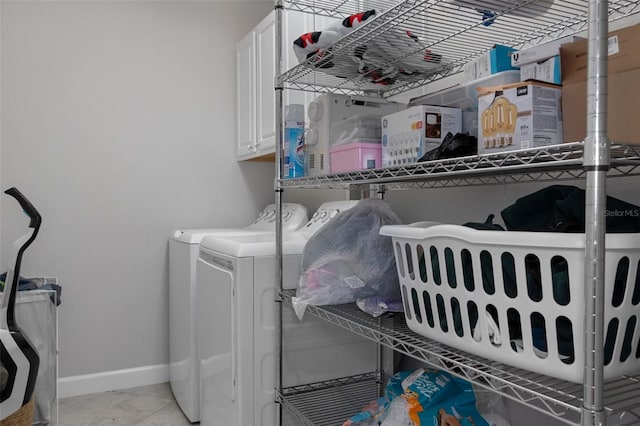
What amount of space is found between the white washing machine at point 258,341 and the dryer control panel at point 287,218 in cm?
60

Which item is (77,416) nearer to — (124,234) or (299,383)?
(124,234)

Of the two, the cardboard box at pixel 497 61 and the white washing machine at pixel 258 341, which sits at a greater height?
the cardboard box at pixel 497 61

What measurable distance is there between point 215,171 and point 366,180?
1.89 m

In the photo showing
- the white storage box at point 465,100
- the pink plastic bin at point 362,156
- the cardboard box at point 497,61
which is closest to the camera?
the cardboard box at point 497,61

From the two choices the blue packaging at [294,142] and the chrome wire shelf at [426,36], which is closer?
the chrome wire shelf at [426,36]

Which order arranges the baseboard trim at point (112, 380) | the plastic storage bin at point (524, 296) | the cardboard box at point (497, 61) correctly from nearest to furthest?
the plastic storage bin at point (524, 296), the cardboard box at point (497, 61), the baseboard trim at point (112, 380)

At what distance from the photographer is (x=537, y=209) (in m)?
1.14

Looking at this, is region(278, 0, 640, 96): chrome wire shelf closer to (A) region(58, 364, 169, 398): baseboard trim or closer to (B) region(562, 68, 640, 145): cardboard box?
(B) region(562, 68, 640, 145): cardboard box

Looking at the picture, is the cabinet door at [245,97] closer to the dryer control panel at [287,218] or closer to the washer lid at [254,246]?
the dryer control panel at [287,218]

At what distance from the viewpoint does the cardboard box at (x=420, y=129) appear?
1308 mm

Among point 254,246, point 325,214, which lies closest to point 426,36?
point 254,246

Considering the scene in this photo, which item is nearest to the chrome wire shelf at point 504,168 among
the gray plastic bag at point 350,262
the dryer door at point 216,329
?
the gray plastic bag at point 350,262

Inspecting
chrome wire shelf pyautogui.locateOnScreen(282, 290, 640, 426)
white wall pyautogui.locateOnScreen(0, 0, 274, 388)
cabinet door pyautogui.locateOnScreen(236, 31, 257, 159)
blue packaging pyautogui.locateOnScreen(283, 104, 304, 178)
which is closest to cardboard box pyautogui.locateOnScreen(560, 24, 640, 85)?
chrome wire shelf pyautogui.locateOnScreen(282, 290, 640, 426)

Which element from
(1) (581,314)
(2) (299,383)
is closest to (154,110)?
(2) (299,383)
